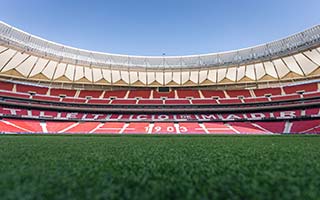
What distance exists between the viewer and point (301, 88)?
24.9 meters

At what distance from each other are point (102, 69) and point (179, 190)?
2933cm

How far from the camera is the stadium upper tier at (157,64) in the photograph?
69.6ft

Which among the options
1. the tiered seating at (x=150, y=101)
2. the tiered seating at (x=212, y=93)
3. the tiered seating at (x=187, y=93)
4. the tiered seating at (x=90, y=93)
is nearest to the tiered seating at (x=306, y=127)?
the tiered seating at (x=212, y=93)

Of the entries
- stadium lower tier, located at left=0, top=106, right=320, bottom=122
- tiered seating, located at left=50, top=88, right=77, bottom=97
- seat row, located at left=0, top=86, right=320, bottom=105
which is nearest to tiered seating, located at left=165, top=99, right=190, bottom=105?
seat row, located at left=0, top=86, right=320, bottom=105

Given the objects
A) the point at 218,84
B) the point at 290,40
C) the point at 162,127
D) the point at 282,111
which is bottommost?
the point at 162,127

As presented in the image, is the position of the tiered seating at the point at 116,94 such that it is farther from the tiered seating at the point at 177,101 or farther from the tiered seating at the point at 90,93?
the tiered seating at the point at 177,101

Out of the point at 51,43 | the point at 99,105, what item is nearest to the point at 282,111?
the point at 99,105

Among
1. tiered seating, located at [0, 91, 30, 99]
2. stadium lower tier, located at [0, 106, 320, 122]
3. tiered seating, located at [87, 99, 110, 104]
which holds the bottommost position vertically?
stadium lower tier, located at [0, 106, 320, 122]

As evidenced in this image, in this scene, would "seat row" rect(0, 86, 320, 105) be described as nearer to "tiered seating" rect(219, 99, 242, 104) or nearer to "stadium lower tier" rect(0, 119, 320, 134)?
"tiered seating" rect(219, 99, 242, 104)

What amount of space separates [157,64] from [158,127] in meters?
11.7

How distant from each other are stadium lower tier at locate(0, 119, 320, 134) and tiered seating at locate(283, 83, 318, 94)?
251 inches

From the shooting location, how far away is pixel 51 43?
2364 centimetres

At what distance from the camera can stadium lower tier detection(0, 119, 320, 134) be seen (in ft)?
61.1

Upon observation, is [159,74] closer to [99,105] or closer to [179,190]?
[99,105]
